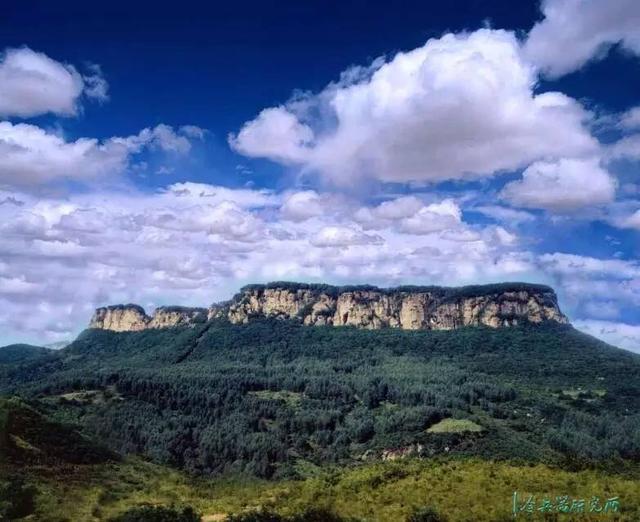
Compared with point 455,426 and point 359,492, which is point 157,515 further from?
point 455,426

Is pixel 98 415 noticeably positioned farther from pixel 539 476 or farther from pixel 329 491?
pixel 539 476

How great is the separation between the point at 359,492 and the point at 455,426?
10978cm

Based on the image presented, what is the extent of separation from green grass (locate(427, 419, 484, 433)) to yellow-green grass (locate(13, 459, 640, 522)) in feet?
297

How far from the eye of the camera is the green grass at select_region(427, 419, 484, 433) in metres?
162

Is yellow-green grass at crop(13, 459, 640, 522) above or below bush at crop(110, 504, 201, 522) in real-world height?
below

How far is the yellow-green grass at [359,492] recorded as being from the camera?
51.2 meters

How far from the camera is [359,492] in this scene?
A: 65125 mm

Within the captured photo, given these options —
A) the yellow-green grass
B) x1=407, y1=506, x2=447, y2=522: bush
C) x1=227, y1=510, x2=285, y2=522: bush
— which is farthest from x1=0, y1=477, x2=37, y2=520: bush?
x1=407, y1=506, x2=447, y2=522: bush

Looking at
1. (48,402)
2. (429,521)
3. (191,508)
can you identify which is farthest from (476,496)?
(48,402)

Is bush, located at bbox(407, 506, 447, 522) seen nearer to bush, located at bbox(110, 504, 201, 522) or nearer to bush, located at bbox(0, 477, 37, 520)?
bush, located at bbox(110, 504, 201, 522)

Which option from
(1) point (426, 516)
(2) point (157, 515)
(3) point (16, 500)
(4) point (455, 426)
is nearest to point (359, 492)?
(1) point (426, 516)

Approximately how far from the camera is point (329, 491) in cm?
6525

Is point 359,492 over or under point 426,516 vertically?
under

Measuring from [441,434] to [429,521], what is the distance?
11255cm
